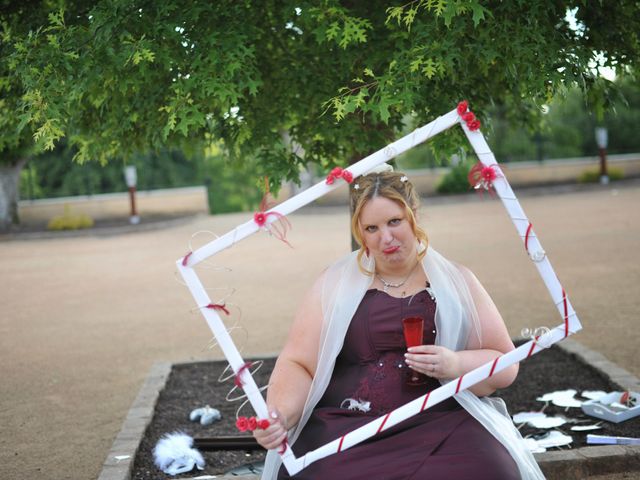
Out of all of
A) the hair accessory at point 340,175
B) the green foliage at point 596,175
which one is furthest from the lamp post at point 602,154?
the hair accessory at point 340,175

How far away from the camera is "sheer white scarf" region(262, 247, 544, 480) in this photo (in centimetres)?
312

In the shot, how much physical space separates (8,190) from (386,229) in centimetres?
2108

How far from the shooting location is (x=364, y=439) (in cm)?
294

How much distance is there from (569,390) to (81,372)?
4115 millimetres

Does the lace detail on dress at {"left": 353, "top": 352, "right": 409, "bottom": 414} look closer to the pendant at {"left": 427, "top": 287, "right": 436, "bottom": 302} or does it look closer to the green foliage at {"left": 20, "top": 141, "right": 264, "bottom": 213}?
the pendant at {"left": 427, "top": 287, "right": 436, "bottom": 302}

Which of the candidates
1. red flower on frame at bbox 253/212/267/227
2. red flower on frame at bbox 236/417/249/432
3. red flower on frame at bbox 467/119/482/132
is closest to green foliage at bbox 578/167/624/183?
red flower on frame at bbox 467/119/482/132

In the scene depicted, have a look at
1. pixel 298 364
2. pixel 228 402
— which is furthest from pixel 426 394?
pixel 228 402

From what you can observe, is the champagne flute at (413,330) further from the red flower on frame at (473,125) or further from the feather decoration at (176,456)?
the feather decoration at (176,456)

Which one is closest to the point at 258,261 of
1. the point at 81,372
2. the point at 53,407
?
the point at 81,372

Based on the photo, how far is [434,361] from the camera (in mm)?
2895

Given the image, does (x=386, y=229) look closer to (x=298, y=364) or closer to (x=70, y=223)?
(x=298, y=364)

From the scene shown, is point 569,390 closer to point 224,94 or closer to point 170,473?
point 170,473

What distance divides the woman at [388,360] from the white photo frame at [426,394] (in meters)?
0.08

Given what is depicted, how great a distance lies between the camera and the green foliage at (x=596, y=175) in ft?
81.2
